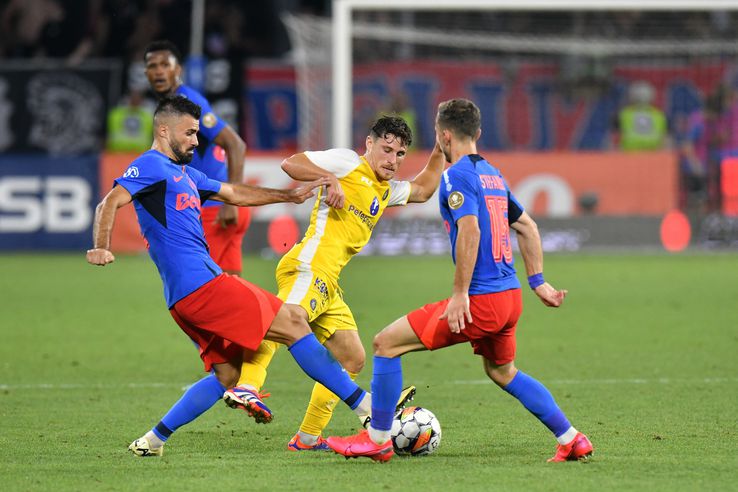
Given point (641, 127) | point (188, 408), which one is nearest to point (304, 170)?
point (188, 408)

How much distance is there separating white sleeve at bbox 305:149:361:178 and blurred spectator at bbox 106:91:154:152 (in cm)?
1614

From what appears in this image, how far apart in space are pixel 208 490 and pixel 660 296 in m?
10.1

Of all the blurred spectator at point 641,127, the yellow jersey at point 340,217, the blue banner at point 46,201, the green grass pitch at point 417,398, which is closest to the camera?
the green grass pitch at point 417,398

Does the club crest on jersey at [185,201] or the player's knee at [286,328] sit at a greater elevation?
the club crest on jersey at [185,201]

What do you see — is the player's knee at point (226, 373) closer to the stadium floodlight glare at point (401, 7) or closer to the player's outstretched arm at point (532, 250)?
the player's outstretched arm at point (532, 250)

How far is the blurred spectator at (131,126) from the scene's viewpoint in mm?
22828

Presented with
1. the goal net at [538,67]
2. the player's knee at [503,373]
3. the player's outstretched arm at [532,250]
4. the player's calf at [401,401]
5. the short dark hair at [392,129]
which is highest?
the goal net at [538,67]

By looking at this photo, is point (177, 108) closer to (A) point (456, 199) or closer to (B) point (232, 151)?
(A) point (456, 199)

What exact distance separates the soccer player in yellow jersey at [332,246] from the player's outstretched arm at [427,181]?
14cm

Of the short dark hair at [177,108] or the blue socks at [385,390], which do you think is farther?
the short dark hair at [177,108]

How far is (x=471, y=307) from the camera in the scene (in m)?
6.25

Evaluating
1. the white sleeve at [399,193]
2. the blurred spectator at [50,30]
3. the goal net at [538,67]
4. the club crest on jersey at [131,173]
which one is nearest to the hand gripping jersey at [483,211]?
the white sleeve at [399,193]

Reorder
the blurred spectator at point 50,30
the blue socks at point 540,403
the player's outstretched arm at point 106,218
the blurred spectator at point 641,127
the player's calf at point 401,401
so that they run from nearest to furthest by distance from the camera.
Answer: the player's outstretched arm at point 106,218
the blue socks at point 540,403
the player's calf at point 401,401
the blurred spectator at point 641,127
the blurred spectator at point 50,30

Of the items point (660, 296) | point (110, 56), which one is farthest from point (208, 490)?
point (110, 56)
